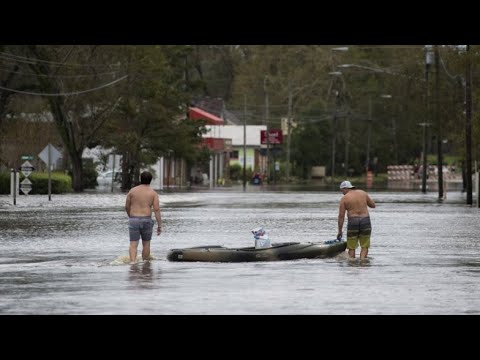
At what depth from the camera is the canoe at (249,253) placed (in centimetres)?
2702

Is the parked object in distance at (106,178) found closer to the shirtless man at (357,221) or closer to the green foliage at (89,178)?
the green foliage at (89,178)

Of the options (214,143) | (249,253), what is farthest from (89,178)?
(249,253)

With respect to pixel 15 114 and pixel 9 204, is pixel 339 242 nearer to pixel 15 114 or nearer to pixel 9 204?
pixel 9 204

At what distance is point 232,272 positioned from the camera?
2514 centimetres

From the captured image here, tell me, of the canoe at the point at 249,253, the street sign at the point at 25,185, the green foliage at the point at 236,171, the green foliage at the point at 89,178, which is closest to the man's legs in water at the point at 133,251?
the canoe at the point at 249,253

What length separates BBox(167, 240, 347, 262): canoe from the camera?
2702 cm

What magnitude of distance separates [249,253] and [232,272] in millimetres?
1977

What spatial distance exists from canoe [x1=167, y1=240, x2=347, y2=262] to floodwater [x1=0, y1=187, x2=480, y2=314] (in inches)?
9.0

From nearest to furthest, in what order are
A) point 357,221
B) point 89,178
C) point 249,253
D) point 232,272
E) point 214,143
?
point 232,272 → point 249,253 → point 357,221 → point 89,178 → point 214,143

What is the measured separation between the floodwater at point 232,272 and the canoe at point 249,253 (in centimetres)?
23

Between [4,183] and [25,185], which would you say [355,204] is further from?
[4,183]
